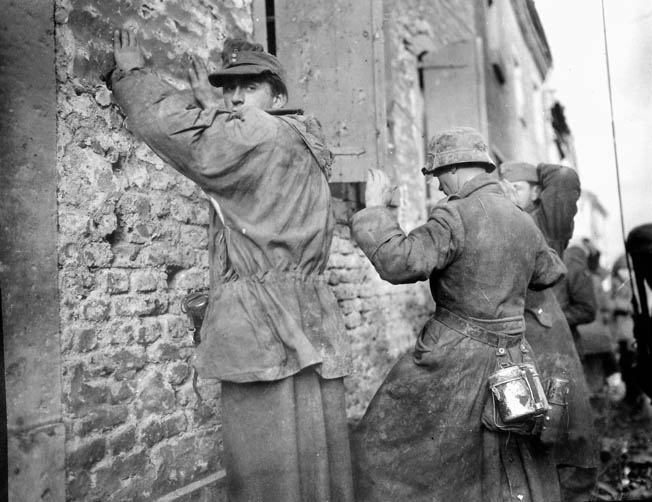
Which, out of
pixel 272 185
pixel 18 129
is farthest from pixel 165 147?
pixel 18 129

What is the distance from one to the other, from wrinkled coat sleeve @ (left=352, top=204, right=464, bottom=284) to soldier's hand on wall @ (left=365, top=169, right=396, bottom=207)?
54 mm

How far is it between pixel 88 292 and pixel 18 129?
861 mm

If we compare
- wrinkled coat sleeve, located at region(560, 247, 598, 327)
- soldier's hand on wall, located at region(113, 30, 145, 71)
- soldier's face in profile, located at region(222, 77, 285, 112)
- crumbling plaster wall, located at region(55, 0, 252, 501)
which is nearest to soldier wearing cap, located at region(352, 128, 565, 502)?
soldier's face in profile, located at region(222, 77, 285, 112)

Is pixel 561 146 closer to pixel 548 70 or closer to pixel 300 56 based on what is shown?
pixel 548 70

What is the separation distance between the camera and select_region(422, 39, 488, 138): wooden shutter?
824 centimetres

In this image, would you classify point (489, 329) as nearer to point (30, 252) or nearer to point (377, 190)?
point (377, 190)

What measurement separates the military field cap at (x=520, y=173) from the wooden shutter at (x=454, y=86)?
3205 millimetres

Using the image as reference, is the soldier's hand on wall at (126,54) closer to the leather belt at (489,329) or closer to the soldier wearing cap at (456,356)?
the soldier wearing cap at (456,356)

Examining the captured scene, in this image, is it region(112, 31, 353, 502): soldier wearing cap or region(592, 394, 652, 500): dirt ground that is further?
region(592, 394, 652, 500): dirt ground

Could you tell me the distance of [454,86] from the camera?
27.1 ft

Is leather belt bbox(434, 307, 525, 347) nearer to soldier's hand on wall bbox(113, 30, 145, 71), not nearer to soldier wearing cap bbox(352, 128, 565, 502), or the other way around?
soldier wearing cap bbox(352, 128, 565, 502)

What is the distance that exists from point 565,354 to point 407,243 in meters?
1.82

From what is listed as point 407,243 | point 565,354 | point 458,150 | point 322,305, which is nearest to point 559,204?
point 565,354

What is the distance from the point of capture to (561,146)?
21.5m
